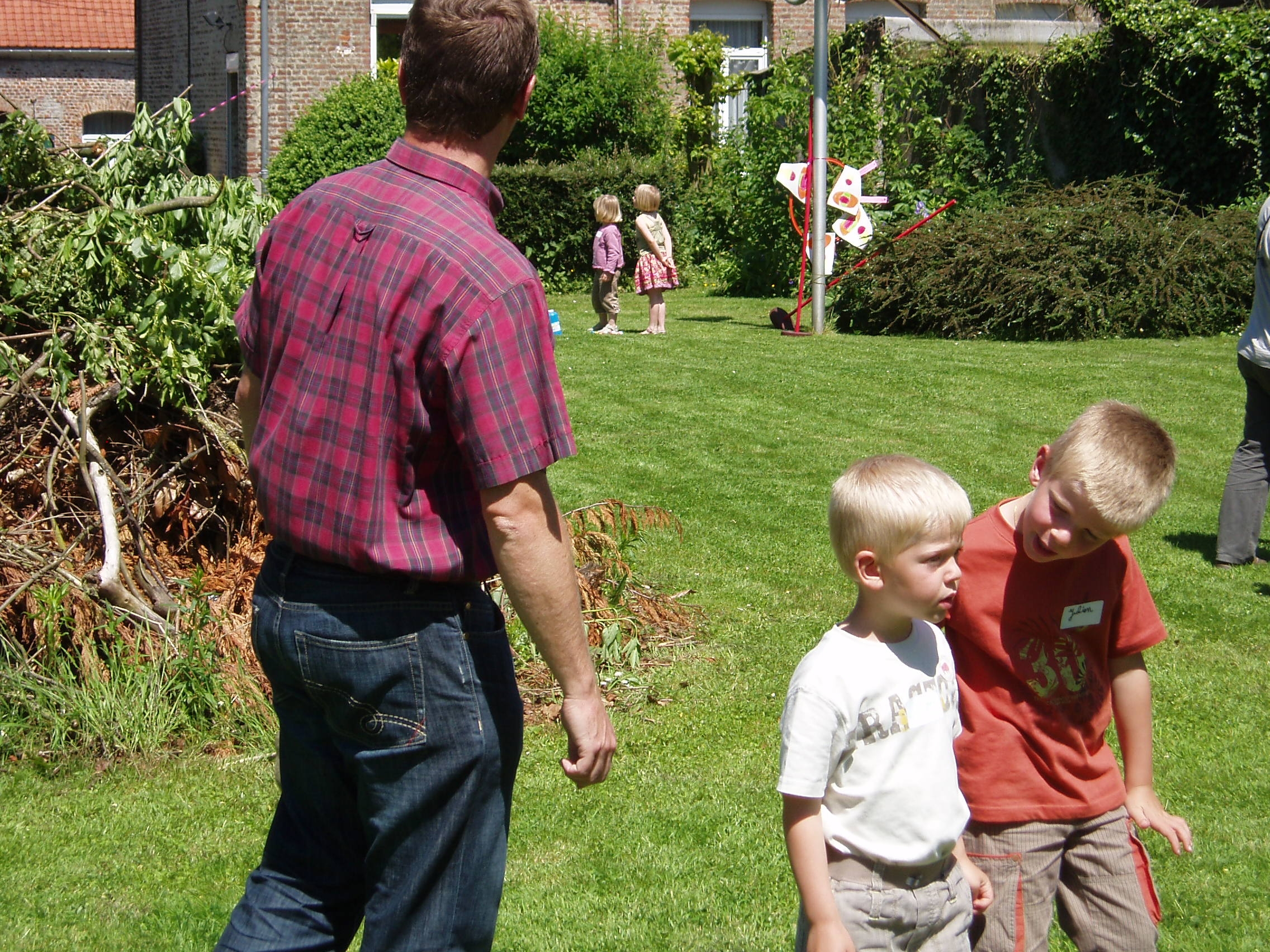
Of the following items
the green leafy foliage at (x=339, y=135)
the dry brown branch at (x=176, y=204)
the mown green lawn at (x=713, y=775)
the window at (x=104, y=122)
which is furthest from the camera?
the window at (x=104, y=122)

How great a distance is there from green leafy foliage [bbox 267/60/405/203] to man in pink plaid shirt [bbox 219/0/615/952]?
64.9 ft

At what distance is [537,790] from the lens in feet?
13.6

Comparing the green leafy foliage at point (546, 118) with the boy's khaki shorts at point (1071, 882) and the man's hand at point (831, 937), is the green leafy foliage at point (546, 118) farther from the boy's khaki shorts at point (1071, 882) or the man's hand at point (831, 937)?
the man's hand at point (831, 937)

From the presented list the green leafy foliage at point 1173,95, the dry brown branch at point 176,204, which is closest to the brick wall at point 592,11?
the green leafy foliage at point 1173,95

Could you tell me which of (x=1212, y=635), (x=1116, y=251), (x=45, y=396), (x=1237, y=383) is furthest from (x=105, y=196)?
(x=1116, y=251)

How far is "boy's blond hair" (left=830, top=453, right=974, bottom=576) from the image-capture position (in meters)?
2.36

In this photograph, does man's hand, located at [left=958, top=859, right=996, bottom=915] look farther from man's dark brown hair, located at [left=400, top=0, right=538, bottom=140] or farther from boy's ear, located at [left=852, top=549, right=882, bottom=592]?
man's dark brown hair, located at [left=400, top=0, right=538, bottom=140]

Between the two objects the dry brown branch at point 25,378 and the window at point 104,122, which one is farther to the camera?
the window at point 104,122

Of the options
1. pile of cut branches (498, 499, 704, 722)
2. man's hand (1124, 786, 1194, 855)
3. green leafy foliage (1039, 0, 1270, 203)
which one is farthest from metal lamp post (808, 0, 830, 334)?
man's hand (1124, 786, 1194, 855)

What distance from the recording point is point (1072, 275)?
43.3 feet

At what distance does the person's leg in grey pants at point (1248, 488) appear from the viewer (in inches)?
254

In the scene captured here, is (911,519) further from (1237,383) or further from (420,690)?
(1237,383)

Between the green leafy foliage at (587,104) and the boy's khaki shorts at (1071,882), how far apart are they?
63.9 feet

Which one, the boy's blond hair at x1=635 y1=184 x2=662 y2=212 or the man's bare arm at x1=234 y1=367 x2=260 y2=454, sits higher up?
the boy's blond hair at x1=635 y1=184 x2=662 y2=212
